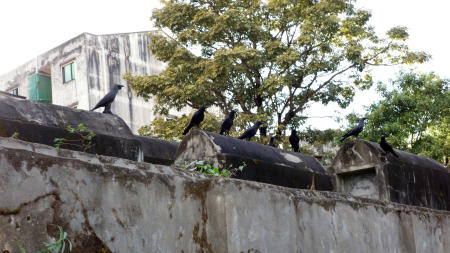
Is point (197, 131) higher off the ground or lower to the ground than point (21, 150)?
higher

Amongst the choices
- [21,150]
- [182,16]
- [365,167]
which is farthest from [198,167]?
[182,16]

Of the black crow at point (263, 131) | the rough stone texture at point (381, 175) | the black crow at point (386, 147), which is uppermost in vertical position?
the black crow at point (263, 131)

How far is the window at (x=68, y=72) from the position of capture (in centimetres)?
2028

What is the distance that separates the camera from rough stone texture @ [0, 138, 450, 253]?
2.33 meters

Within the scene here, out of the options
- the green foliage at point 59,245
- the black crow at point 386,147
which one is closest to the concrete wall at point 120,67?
the black crow at point 386,147

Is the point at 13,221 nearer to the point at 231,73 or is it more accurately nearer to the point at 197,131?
the point at 197,131

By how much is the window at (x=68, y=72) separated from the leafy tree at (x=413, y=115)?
10.2 metres

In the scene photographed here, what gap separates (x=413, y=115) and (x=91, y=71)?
10.9m

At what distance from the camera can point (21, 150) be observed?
2363 mm

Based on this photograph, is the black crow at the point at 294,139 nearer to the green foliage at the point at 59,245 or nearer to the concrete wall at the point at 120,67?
the green foliage at the point at 59,245

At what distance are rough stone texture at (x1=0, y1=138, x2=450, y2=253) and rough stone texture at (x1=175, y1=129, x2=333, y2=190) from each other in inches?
31.8

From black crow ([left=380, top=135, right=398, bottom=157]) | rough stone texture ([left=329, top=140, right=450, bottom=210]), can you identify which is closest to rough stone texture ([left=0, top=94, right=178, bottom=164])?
rough stone texture ([left=329, top=140, right=450, bottom=210])

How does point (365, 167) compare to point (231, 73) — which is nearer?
point (365, 167)

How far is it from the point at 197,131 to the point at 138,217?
202 cm
